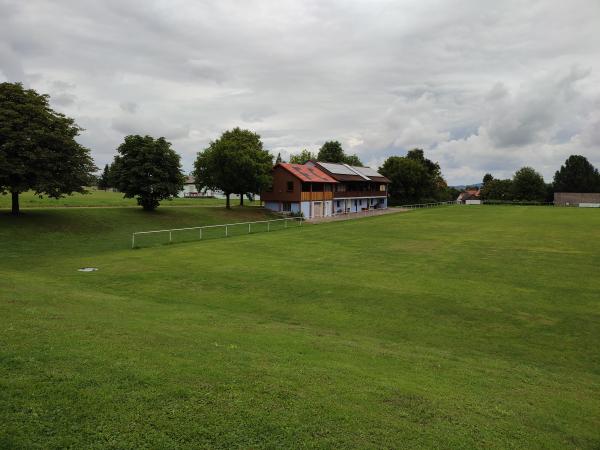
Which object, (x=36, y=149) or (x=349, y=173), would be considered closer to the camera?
(x=36, y=149)

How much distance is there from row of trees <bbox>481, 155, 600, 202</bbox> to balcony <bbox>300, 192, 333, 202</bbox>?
77.4 m

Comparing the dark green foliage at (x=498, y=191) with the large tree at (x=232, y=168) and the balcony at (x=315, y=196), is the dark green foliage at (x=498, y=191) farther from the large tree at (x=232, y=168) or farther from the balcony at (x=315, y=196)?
the large tree at (x=232, y=168)

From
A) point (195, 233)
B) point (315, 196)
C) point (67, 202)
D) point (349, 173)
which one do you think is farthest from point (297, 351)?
point (349, 173)

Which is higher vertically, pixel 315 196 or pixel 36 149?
pixel 36 149

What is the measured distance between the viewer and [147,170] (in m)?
48.4

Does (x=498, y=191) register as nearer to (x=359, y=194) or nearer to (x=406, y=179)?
(x=406, y=179)

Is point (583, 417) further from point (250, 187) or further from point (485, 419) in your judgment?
point (250, 187)

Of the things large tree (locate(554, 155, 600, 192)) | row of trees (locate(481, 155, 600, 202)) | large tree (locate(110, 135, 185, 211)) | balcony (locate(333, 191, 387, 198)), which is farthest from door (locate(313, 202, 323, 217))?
large tree (locate(554, 155, 600, 192))

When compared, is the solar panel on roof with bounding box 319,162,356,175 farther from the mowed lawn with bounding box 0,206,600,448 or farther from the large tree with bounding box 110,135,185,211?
the mowed lawn with bounding box 0,206,600,448

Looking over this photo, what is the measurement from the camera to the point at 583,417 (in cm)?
827

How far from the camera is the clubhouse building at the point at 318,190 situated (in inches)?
2512

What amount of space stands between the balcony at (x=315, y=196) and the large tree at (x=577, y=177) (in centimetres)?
8799

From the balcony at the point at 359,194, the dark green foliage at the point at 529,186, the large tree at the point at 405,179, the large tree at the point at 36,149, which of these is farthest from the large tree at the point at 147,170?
the dark green foliage at the point at 529,186

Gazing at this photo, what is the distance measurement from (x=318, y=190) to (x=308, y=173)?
3191 mm
